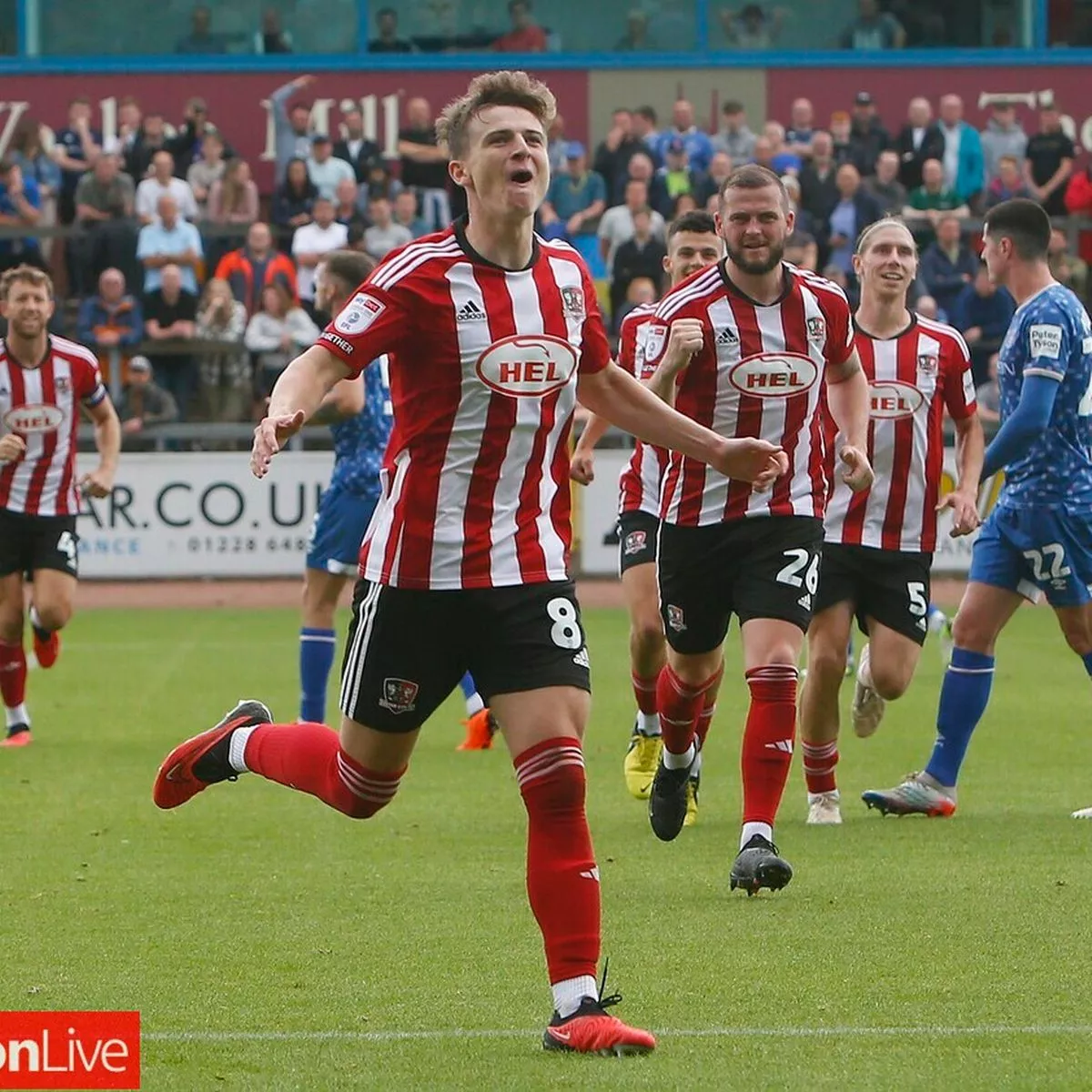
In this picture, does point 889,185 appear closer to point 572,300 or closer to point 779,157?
point 779,157

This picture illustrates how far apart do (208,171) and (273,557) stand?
496 centimetres

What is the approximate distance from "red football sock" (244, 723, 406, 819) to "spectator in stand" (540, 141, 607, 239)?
16.3 m

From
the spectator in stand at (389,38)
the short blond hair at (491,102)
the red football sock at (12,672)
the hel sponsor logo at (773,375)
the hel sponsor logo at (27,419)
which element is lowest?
the red football sock at (12,672)

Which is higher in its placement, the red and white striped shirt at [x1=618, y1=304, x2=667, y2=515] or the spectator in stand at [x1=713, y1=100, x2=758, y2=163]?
the spectator in stand at [x1=713, y1=100, x2=758, y2=163]

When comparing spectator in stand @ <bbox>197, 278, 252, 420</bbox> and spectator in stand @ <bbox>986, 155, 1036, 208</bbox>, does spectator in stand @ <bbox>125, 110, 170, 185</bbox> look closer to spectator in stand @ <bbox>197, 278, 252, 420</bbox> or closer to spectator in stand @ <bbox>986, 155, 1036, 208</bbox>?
spectator in stand @ <bbox>197, 278, 252, 420</bbox>

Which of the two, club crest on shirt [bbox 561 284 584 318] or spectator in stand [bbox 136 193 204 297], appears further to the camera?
spectator in stand [bbox 136 193 204 297]

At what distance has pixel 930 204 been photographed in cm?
2277

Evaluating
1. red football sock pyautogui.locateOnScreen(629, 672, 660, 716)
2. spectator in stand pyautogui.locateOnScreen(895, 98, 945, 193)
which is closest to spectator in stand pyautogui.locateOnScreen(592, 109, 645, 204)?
spectator in stand pyautogui.locateOnScreen(895, 98, 945, 193)

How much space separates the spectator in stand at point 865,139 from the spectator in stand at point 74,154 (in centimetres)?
783

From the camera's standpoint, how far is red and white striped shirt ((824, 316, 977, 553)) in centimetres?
876

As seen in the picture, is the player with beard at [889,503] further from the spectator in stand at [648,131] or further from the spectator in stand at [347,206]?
the spectator in stand at [648,131]

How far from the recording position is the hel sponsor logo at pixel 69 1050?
186 inches

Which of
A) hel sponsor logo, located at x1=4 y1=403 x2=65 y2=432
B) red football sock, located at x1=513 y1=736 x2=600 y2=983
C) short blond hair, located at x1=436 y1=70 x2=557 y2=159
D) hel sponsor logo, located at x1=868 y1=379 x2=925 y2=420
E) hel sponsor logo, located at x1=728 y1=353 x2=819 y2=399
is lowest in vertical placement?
red football sock, located at x1=513 y1=736 x2=600 y2=983

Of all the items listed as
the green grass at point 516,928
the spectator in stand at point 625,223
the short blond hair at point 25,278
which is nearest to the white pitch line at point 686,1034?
the green grass at point 516,928
